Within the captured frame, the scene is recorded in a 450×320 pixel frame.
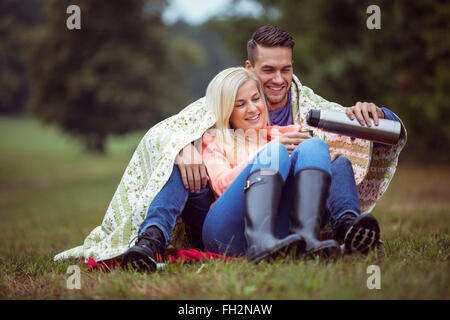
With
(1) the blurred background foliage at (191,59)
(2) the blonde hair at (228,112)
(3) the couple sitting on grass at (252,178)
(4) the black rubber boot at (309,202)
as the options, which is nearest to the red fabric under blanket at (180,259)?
(3) the couple sitting on grass at (252,178)

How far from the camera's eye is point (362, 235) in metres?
2.34

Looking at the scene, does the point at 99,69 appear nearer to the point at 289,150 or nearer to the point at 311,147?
the point at 289,150

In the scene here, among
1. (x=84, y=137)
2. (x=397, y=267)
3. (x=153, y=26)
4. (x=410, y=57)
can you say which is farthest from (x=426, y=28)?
(x=84, y=137)

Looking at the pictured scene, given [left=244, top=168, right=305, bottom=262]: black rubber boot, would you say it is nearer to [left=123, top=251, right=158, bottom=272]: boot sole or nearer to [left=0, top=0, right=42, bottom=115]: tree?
[left=123, top=251, right=158, bottom=272]: boot sole

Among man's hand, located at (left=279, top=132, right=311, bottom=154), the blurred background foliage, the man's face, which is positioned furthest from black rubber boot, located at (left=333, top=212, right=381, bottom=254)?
the blurred background foliage

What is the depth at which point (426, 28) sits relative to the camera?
27.8 feet

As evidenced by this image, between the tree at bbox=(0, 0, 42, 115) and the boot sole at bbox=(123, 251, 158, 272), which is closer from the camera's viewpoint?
the boot sole at bbox=(123, 251, 158, 272)

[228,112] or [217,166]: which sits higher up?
[228,112]

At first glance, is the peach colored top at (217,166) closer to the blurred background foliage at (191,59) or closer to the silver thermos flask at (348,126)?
the silver thermos flask at (348,126)

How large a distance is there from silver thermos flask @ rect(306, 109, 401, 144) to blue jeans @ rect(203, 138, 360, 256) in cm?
17

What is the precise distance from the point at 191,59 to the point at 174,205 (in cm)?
2287

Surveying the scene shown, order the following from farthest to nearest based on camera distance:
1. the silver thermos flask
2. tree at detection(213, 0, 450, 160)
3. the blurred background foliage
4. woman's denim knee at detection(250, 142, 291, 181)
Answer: the blurred background foliage
tree at detection(213, 0, 450, 160)
the silver thermos flask
woman's denim knee at detection(250, 142, 291, 181)

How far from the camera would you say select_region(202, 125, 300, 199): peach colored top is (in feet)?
8.59

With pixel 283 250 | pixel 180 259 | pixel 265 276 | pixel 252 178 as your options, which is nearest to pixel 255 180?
pixel 252 178
